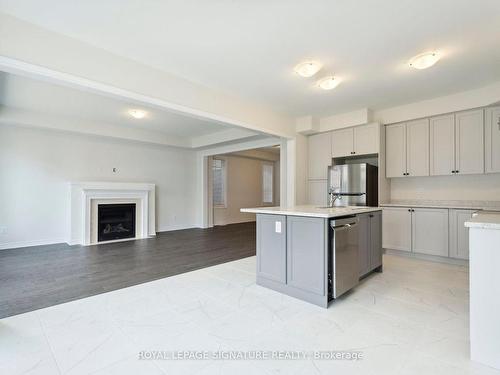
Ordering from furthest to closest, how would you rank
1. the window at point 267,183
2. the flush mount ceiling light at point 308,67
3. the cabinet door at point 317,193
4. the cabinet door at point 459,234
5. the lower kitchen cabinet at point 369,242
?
the window at point 267,183 < the cabinet door at point 317,193 < the cabinet door at point 459,234 < the lower kitchen cabinet at point 369,242 < the flush mount ceiling light at point 308,67

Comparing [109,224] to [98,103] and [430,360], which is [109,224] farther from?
[430,360]

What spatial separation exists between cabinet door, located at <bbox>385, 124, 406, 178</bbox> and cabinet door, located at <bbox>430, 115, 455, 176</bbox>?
16.3 inches

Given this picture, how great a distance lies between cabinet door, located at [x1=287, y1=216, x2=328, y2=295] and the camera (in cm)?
256

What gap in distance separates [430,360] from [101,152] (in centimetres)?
665

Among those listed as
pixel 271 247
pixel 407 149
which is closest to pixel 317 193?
pixel 407 149

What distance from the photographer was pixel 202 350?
1862 mm

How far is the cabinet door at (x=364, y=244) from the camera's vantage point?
3135 mm

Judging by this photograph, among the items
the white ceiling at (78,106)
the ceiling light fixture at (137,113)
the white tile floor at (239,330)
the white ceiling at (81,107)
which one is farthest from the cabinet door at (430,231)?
the ceiling light fixture at (137,113)

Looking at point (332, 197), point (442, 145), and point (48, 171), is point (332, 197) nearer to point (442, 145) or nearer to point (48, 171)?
point (442, 145)

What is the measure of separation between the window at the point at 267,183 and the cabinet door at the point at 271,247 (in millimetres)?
7019

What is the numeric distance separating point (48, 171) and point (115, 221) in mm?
1677

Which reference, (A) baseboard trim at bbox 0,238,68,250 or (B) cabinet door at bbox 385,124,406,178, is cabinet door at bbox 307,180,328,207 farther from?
(A) baseboard trim at bbox 0,238,68,250

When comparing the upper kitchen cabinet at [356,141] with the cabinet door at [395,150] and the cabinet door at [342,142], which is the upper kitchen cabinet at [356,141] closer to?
the cabinet door at [342,142]

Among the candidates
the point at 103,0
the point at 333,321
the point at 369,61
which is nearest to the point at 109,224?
the point at 103,0
